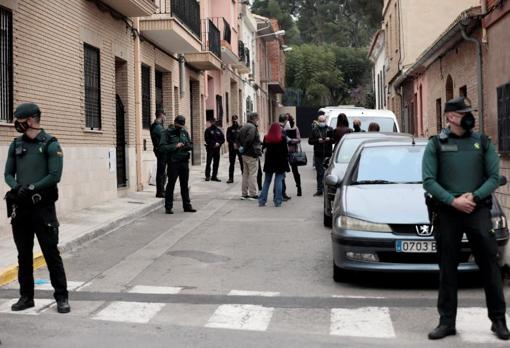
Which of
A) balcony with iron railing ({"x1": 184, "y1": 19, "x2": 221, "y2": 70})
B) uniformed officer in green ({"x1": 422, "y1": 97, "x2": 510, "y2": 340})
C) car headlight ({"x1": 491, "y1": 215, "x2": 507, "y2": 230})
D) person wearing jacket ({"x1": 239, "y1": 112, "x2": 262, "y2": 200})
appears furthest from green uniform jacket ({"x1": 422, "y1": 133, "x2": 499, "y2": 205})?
balcony with iron railing ({"x1": 184, "y1": 19, "x2": 221, "y2": 70})

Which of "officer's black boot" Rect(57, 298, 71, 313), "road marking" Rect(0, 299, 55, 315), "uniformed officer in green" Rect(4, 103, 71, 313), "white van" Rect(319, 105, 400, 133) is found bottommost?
"road marking" Rect(0, 299, 55, 315)

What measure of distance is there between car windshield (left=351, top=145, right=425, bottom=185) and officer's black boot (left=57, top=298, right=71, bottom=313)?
3.49 metres

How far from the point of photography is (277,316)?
632 cm

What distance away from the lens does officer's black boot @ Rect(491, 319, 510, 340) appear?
17.9ft

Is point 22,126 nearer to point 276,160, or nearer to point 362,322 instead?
point 362,322

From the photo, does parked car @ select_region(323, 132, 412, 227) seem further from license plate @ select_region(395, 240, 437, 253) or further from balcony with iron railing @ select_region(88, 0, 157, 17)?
balcony with iron railing @ select_region(88, 0, 157, 17)

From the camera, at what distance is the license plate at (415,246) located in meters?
7.00

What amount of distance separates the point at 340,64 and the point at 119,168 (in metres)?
47.4

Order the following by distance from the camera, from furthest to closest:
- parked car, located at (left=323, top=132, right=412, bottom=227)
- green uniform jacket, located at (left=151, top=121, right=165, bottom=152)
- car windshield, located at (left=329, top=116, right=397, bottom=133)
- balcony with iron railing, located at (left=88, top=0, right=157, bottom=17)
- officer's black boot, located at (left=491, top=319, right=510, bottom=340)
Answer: car windshield, located at (left=329, top=116, right=397, bottom=133) < green uniform jacket, located at (left=151, top=121, right=165, bottom=152) < balcony with iron railing, located at (left=88, top=0, right=157, bottom=17) < parked car, located at (left=323, top=132, right=412, bottom=227) < officer's black boot, located at (left=491, top=319, right=510, bottom=340)

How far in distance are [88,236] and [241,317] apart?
17.0 feet

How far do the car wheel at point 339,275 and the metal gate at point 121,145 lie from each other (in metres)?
9.72

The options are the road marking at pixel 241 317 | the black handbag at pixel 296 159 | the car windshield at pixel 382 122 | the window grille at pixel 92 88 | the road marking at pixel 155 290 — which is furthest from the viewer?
the car windshield at pixel 382 122

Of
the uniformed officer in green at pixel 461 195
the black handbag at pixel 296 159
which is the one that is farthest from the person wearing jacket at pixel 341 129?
the uniformed officer in green at pixel 461 195

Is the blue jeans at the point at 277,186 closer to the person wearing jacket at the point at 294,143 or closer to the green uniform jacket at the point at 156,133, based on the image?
the person wearing jacket at the point at 294,143
